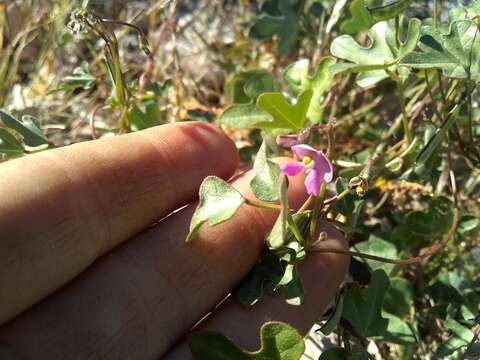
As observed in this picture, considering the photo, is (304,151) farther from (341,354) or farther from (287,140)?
(341,354)

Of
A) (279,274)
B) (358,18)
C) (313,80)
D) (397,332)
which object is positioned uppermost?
(358,18)

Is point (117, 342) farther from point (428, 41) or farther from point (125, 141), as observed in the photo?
point (428, 41)

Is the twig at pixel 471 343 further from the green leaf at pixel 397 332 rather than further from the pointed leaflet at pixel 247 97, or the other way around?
the pointed leaflet at pixel 247 97

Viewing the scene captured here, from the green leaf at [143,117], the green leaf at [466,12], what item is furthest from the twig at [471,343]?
the green leaf at [143,117]

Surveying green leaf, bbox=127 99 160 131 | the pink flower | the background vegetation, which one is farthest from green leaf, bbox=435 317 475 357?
green leaf, bbox=127 99 160 131

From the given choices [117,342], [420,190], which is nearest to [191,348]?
[117,342]

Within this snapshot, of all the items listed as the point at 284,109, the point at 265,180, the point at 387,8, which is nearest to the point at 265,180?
the point at 265,180

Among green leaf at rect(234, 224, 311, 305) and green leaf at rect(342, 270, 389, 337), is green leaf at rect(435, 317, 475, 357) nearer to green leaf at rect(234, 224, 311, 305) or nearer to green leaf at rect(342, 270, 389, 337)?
green leaf at rect(342, 270, 389, 337)
